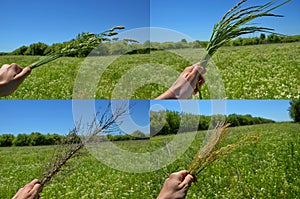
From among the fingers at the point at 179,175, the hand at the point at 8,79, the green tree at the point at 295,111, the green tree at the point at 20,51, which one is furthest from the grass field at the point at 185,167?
the hand at the point at 8,79

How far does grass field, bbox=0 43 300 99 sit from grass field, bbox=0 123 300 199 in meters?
0.52

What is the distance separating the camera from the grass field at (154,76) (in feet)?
13.1

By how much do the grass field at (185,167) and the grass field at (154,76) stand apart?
20.7 inches

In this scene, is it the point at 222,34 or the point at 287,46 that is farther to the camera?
the point at 287,46

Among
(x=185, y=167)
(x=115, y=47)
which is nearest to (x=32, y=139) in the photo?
(x=115, y=47)

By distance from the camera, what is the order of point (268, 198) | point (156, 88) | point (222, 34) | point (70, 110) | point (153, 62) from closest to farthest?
point (222, 34) → point (268, 198) → point (70, 110) → point (156, 88) → point (153, 62)

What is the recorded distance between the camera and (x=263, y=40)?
6168mm

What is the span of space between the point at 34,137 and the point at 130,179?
3.89 feet

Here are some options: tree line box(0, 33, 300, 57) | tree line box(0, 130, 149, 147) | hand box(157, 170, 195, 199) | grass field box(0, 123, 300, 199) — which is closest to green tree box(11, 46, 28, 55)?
tree line box(0, 33, 300, 57)

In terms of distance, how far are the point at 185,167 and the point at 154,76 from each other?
99cm

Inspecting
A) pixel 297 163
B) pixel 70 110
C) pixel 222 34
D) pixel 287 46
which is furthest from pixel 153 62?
pixel 222 34

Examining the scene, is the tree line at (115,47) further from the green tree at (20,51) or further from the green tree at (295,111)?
the green tree at (295,111)

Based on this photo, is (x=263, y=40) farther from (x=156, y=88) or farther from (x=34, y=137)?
(x=34, y=137)

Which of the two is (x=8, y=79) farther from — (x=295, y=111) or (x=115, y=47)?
(x=295, y=111)
